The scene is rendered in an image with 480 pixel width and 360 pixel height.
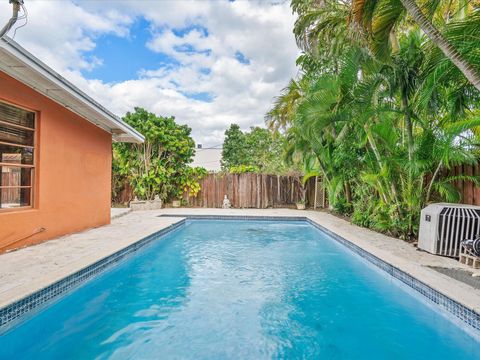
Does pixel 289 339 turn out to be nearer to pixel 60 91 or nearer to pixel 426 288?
pixel 426 288

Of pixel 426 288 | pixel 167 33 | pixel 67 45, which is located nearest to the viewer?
pixel 426 288

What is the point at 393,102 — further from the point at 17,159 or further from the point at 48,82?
the point at 17,159

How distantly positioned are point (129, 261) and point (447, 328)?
4.64 metres

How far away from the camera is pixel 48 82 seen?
4.82 meters

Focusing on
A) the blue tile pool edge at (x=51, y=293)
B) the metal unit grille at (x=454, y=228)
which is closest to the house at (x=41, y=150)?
the blue tile pool edge at (x=51, y=293)

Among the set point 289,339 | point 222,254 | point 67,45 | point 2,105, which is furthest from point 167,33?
point 289,339

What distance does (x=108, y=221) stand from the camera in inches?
313

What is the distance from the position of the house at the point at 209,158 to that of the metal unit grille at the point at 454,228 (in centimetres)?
2814

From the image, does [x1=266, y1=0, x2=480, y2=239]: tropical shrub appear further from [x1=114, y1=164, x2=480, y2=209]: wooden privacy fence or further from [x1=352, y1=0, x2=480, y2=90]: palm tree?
[x1=114, y1=164, x2=480, y2=209]: wooden privacy fence

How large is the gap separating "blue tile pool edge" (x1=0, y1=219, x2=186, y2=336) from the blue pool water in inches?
3.2

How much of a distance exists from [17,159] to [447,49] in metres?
6.56

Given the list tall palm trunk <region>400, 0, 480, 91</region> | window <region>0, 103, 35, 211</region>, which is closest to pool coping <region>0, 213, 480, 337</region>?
window <region>0, 103, 35, 211</region>

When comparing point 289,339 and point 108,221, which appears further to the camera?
point 108,221

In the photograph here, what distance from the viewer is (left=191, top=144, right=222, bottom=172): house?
1277 inches
